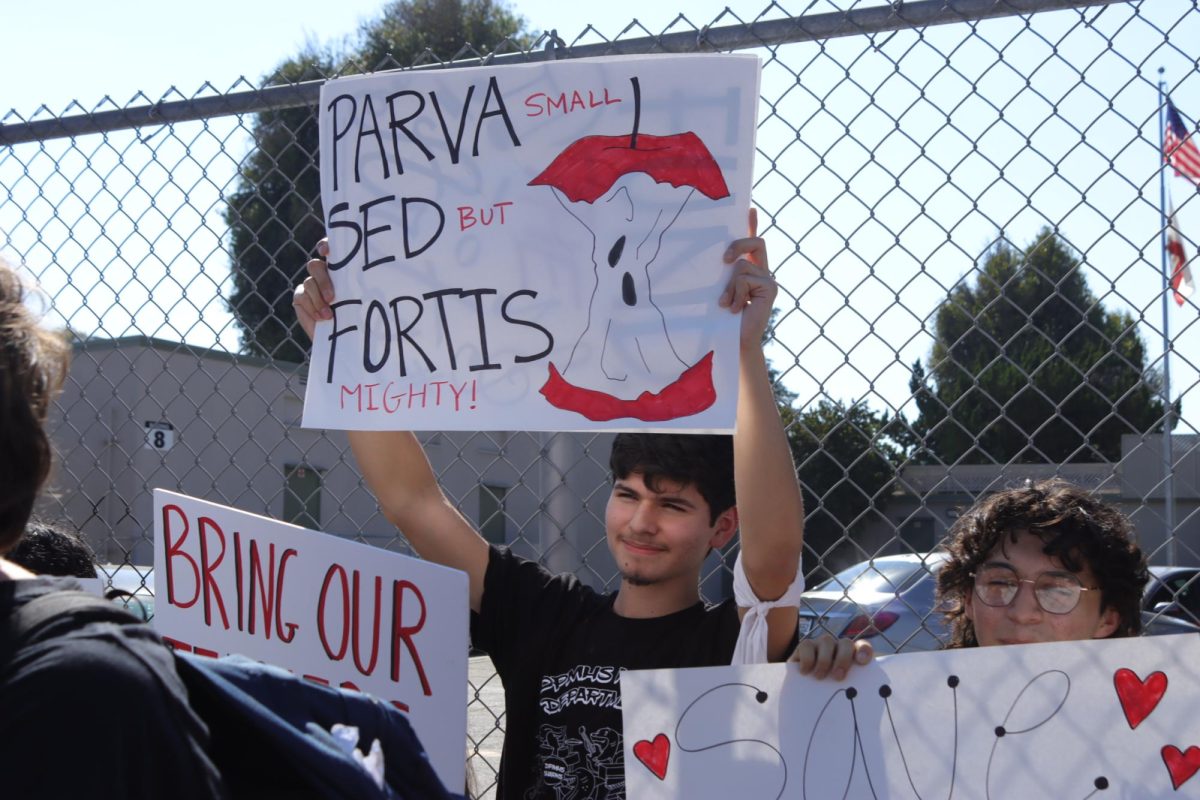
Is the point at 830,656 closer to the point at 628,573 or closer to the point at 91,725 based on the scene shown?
the point at 628,573

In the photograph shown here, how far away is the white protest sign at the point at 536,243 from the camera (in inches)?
81.6

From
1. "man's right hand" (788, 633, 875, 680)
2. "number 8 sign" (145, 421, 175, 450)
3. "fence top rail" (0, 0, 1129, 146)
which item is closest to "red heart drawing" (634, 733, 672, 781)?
"man's right hand" (788, 633, 875, 680)

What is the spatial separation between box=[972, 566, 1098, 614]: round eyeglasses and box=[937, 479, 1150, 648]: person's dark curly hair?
0.03 m

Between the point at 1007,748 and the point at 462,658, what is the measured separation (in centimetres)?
92

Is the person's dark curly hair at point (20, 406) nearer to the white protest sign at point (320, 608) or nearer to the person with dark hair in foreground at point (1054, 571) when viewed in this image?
the white protest sign at point (320, 608)

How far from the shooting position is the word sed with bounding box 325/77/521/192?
2.27 meters

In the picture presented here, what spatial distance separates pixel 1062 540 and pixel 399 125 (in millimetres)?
1457

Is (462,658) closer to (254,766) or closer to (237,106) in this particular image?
(254,766)

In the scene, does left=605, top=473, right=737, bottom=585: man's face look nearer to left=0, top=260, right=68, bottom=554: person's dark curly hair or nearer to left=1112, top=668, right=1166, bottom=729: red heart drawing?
left=1112, top=668, right=1166, bottom=729: red heart drawing

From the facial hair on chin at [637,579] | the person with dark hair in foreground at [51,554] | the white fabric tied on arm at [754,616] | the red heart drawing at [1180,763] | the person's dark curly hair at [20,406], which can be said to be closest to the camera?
the person's dark curly hair at [20,406]

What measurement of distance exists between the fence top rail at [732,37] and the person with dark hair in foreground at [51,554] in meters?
1.18

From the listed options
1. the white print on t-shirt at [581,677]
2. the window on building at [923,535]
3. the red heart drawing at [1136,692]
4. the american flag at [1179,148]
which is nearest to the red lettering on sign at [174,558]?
the white print on t-shirt at [581,677]

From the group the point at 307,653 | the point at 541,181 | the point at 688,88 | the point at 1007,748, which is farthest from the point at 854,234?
the point at 307,653

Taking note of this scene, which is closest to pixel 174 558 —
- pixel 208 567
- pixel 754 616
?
pixel 208 567
